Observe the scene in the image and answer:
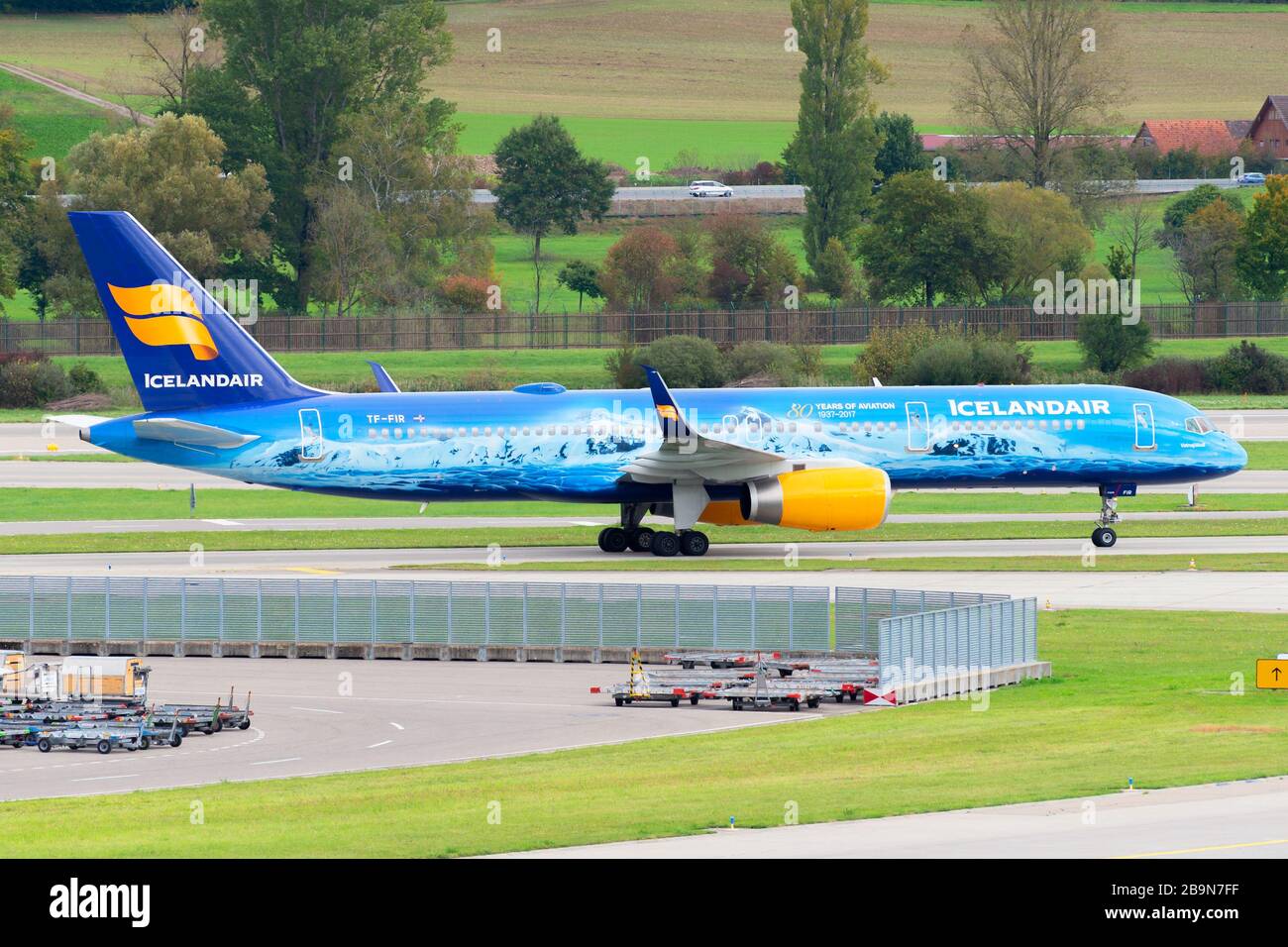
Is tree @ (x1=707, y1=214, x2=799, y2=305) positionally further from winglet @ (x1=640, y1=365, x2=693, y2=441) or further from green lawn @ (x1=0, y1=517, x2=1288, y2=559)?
winglet @ (x1=640, y1=365, x2=693, y2=441)

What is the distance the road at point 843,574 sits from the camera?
152 ft

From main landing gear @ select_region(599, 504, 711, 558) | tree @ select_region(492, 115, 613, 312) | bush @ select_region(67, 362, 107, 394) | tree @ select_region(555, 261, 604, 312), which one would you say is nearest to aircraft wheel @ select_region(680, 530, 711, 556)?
main landing gear @ select_region(599, 504, 711, 558)

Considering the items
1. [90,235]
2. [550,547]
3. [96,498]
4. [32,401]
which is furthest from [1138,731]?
[32,401]

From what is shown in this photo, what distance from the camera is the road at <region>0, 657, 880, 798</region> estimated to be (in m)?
30.1

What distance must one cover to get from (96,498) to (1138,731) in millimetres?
51291

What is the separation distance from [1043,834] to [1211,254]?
416ft

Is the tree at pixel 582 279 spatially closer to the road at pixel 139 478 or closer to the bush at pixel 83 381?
the bush at pixel 83 381

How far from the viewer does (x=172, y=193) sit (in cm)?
12769

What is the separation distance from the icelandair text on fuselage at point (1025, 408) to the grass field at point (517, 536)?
13.3 ft

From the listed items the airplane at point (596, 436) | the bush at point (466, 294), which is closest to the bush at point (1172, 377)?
the bush at point (466, 294)

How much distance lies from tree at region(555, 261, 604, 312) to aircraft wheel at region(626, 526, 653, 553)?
83.4 meters

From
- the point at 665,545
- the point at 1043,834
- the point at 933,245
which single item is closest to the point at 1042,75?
the point at 933,245

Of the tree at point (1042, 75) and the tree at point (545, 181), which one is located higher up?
the tree at point (1042, 75)
